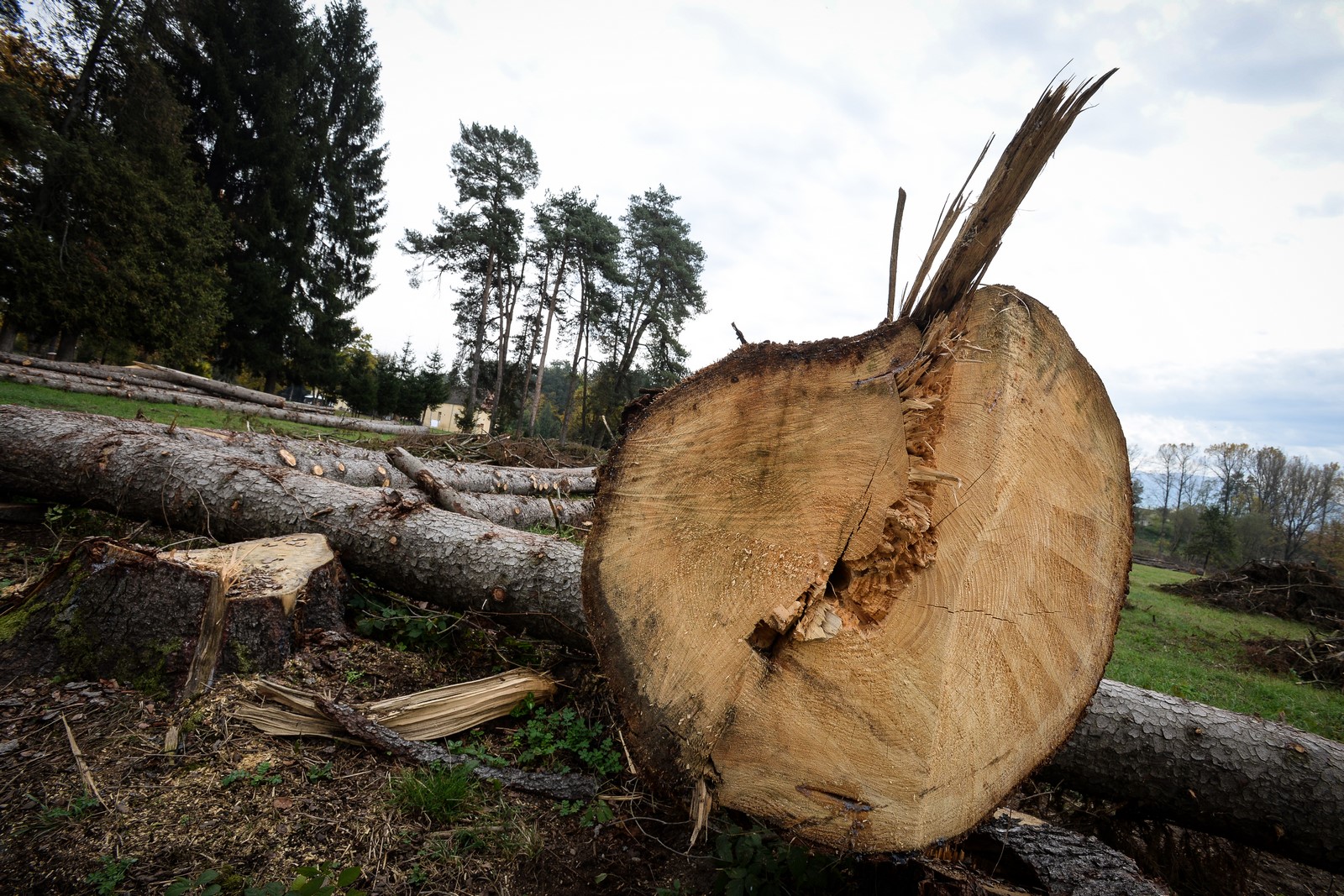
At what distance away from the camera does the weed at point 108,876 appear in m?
1.38

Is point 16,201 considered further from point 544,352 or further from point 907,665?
point 907,665

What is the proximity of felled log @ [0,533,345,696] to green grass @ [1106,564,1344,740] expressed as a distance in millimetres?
3726

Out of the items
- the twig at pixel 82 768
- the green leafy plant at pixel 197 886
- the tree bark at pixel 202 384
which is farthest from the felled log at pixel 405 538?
the tree bark at pixel 202 384

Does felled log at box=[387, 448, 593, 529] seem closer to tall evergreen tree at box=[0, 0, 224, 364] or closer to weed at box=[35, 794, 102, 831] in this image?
weed at box=[35, 794, 102, 831]

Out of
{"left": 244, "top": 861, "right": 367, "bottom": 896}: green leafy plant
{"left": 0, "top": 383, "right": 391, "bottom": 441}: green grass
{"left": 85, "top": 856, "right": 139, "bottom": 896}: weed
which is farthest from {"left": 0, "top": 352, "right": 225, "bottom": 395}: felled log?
{"left": 244, "top": 861, "right": 367, "bottom": 896}: green leafy plant

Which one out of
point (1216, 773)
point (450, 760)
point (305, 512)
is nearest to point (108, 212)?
point (305, 512)

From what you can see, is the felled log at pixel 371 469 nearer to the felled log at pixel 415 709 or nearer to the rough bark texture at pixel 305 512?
the rough bark texture at pixel 305 512

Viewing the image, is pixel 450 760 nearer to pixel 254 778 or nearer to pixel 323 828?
pixel 323 828

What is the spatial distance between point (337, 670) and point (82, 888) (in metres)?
1.12

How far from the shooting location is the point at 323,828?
1.72m

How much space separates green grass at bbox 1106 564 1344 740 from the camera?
493 centimetres

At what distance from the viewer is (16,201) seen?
12922 millimetres

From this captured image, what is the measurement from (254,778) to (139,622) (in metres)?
0.83

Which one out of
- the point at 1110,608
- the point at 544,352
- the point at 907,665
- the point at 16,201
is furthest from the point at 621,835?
the point at 544,352
